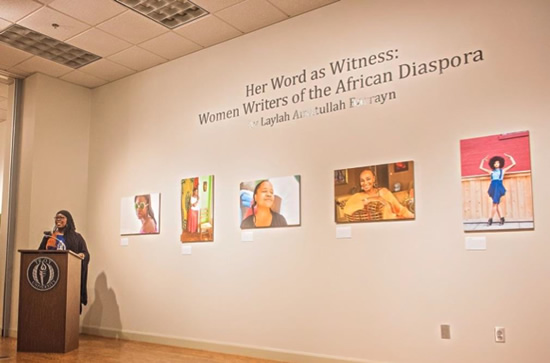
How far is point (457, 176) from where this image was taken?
4496mm

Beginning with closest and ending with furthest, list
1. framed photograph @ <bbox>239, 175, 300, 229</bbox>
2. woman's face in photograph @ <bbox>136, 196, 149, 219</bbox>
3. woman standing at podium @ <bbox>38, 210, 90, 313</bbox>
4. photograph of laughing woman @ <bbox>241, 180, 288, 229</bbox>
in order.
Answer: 1. framed photograph @ <bbox>239, 175, 300, 229</bbox>
2. photograph of laughing woman @ <bbox>241, 180, 288, 229</bbox>
3. woman standing at podium @ <bbox>38, 210, 90, 313</bbox>
4. woman's face in photograph @ <bbox>136, 196, 149, 219</bbox>

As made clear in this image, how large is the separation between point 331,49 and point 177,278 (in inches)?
130

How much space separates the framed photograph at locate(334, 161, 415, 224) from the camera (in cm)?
475

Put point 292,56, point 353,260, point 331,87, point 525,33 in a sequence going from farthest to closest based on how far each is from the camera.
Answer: point 292,56, point 331,87, point 353,260, point 525,33

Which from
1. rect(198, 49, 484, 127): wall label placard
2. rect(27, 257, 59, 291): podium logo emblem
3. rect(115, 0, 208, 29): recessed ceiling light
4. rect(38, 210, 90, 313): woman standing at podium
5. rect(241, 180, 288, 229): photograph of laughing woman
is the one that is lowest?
rect(27, 257, 59, 291): podium logo emblem

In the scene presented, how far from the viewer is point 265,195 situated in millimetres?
5738

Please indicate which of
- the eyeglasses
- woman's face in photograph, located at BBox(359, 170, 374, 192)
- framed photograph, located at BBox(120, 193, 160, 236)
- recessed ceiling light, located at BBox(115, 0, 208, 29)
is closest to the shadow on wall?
framed photograph, located at BBox(120, 193, 160, 236)

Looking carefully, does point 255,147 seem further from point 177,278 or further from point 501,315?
point 501,315

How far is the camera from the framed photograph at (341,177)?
16.9 feet

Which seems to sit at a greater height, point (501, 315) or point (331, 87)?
point (331, 87)

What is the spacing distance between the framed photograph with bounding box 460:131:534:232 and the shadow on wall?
4862 millimetres

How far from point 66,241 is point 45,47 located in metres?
2.48

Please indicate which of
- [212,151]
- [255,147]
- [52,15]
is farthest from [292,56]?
[52,15]

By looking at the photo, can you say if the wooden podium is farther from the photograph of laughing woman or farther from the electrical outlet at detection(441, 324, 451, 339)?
the electrical outlet at detection(441, 324, 451, 339)
